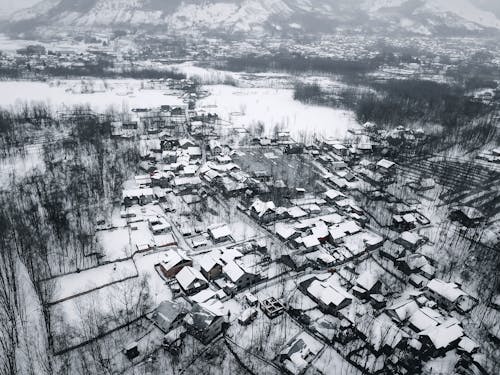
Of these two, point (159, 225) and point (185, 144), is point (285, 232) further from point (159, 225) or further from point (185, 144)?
point (185, 144)

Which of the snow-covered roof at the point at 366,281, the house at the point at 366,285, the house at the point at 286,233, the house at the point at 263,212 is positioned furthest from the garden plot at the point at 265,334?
the house at the point at 263,212

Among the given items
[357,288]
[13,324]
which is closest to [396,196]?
[357,288]

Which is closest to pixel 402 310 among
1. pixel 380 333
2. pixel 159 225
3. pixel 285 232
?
pixel 380 333

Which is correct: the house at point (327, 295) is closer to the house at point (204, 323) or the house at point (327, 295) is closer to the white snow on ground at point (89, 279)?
the house at point (204, 323)

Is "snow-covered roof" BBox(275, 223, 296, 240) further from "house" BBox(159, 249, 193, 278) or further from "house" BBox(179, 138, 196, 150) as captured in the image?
"house" BBox(179, 138, 196, 150)

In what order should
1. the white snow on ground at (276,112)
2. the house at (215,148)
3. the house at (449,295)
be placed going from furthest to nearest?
the white snow on ground at (276,112) < the house at (215,148) < the house at (449,295)

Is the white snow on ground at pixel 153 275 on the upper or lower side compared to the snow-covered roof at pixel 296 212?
lower
